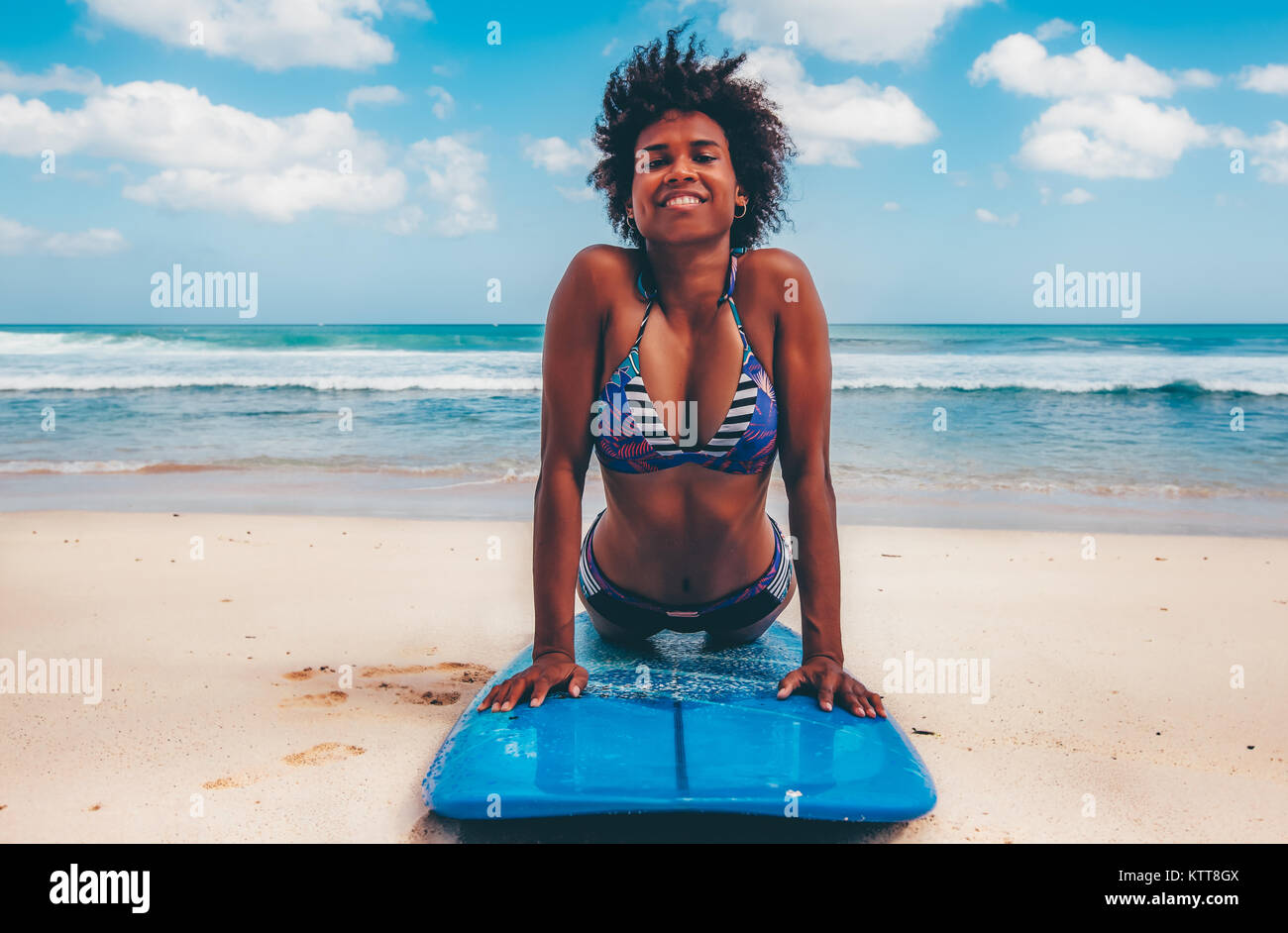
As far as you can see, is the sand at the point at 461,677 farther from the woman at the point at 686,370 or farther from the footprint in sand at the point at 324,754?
the woman at the point at 686,370

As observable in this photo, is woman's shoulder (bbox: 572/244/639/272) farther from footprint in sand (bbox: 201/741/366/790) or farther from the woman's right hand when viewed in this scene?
footprint in sand (bbox: 201/741/366/790)

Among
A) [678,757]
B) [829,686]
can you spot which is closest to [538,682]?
[678,757]

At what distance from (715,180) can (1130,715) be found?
2.51 metres

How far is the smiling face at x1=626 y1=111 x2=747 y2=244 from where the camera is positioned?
2729mm

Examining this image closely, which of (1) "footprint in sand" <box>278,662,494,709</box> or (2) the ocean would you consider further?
(2) the ocean

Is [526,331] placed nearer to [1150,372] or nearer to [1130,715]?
[1150,372]

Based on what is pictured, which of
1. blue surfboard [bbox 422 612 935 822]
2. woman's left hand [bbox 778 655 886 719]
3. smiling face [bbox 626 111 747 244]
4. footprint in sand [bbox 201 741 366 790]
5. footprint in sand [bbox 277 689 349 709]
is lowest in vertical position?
footprint in sand [bbox 201 741 366 790]

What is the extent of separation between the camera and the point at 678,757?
244cm

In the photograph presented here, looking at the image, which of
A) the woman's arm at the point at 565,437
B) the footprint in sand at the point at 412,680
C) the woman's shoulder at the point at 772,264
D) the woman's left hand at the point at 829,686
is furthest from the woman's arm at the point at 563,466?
the footprint in sand at the point at 412,680

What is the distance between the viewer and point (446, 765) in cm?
251

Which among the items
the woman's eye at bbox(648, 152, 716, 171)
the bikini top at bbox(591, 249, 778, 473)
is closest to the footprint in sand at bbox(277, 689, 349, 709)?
the bikini top at bbox(591, 249, 778, 473)

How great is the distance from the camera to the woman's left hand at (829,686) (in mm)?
2795

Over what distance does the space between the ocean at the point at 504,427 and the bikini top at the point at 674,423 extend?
15.9 feet

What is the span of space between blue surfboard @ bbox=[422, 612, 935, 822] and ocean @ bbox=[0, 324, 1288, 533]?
16.1ft
